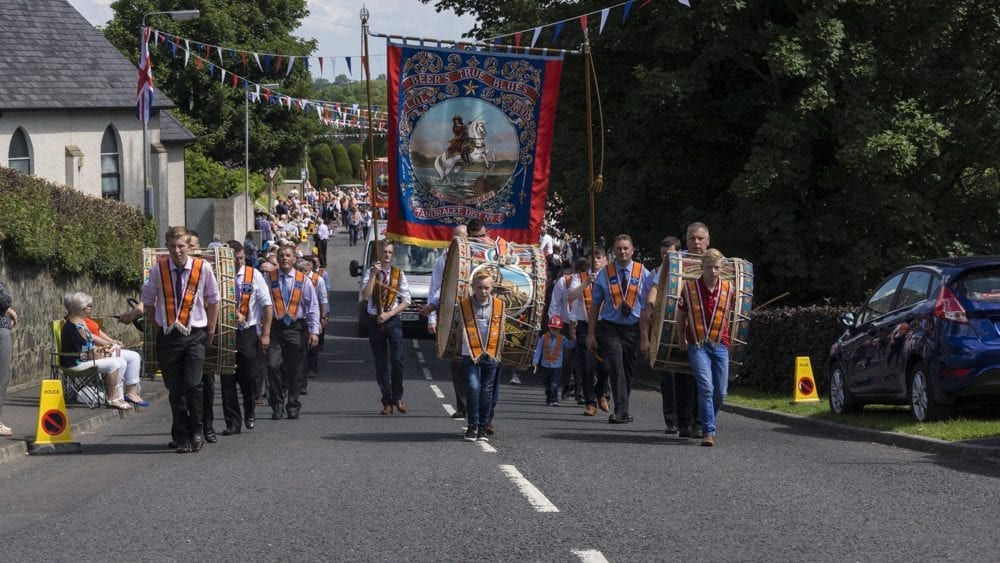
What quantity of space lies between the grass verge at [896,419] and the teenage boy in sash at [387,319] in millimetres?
4846

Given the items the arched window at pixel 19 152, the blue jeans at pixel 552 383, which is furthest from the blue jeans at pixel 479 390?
the arched window at pixel 19 152

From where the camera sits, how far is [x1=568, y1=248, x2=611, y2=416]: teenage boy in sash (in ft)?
53.2

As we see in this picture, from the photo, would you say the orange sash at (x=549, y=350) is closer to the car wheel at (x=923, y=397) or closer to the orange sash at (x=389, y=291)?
the orange sash at (x=389, y=291)

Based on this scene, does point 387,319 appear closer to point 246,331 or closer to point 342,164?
point 246,331

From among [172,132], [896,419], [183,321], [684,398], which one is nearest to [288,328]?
[183,321]

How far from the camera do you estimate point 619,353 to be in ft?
47.9

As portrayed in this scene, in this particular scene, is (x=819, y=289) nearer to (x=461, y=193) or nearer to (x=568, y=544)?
(x=461, y=193)

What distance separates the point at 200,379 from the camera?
12.2m

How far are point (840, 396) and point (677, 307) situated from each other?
415 centimetres

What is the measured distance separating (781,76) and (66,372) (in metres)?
13.1

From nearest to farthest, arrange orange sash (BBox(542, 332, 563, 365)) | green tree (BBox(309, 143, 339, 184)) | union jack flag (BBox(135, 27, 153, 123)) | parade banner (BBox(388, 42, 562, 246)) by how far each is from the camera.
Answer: orange sash (BBox(542, 332, 563, 365)) → parade banner (BBox(388, 42, 562, 246)) → union jack flag (BBox(135, 27, 153, 123)) → green tree (BBox(309, 143, 339, 184))

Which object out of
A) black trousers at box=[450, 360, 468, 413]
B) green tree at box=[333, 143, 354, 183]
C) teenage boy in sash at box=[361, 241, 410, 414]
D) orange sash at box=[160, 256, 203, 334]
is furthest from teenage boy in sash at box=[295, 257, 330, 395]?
green tree at box=[333, 143, 354, 183]

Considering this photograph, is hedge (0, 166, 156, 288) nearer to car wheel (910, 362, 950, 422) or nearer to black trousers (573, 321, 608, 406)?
black trousers (573, 321, 608, 406)

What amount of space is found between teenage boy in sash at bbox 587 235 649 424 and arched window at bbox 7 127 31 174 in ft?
80.2
